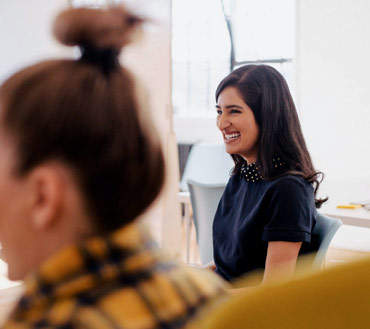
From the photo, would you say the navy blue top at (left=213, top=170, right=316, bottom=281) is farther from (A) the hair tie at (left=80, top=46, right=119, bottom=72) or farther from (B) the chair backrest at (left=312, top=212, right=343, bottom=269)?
(A) the hair tie at (left=80, top=46, right=119, bottom=72)

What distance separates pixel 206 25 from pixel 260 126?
5.09 m

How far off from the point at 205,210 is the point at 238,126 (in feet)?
3.52

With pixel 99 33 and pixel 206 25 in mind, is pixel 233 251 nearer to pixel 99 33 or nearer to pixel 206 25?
pixel 99 33

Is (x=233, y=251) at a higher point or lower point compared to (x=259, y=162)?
lower

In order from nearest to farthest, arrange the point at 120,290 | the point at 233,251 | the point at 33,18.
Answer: the point at 120,290
the point at 233,251
the point at 33,18

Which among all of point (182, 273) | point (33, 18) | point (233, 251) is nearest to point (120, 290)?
point (182, 273)

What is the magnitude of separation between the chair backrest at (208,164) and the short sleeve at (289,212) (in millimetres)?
3380

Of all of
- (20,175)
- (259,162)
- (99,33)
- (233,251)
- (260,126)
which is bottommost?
(233,251)

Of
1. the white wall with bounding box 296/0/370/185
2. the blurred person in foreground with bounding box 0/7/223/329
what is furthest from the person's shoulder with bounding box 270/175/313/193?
the white wall with bounding box 296/0/370/185

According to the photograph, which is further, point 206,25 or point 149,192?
point 206,25

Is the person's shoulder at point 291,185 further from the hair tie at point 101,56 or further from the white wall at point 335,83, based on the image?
the white wall at point 335,83

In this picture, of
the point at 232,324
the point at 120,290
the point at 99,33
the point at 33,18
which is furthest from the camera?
the point at 33,18

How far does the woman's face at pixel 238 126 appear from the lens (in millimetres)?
1730

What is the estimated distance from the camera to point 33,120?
58 cm
